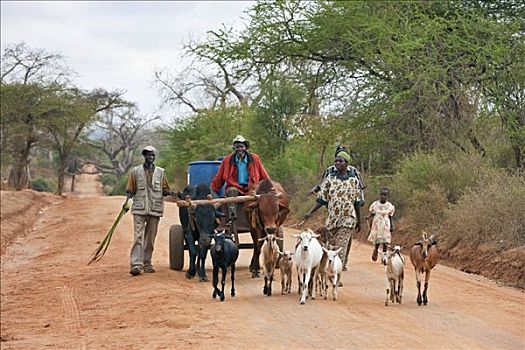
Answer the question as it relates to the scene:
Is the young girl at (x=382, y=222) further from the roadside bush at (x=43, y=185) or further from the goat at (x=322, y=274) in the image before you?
the roadside bush at (x=43, y=185)

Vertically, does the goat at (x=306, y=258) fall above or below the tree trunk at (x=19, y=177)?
below

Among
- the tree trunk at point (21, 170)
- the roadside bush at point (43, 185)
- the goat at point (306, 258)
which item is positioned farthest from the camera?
the roadside bush at point (43, 185)

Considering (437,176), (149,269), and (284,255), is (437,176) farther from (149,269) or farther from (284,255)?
(284,255)

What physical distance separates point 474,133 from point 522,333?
12.5m

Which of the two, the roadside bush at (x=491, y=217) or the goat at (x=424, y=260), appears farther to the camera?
the roadside bush at (x=491, y=217)

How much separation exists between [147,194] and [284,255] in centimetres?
375

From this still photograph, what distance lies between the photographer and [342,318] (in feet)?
34.9

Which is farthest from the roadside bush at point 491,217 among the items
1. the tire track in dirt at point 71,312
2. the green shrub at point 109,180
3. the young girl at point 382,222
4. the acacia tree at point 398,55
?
the green shrub at point 109,180

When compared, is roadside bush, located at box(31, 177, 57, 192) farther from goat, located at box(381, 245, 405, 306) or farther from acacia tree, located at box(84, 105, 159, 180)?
goat, located at box(381, 245, 405, 306)

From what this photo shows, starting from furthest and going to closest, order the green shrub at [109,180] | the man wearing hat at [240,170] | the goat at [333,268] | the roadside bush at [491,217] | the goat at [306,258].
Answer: the green shrub at [109,180] → the roadside bush at [491,217] → the man wearing hat at [240,170] → the goat at [333,268] → the goat at [306,258]

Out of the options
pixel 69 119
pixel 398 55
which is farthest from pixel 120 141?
pixel 398 55

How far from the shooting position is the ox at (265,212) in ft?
43.0

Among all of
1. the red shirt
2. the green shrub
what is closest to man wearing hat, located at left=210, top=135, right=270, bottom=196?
the red shirt

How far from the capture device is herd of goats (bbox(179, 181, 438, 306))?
11.8 meters
